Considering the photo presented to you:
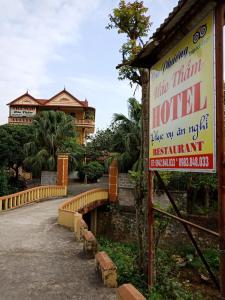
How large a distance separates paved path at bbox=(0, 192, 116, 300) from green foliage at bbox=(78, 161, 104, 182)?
18149 mm

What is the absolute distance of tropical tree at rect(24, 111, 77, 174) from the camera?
23.1m

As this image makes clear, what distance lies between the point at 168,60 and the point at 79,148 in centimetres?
2022

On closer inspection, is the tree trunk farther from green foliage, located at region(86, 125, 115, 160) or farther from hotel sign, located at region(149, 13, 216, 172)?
green foliage, located at region(86, 125, 115, 160)

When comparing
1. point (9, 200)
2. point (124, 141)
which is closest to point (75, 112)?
point (124, 141)

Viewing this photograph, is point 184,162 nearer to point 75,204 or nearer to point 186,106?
point 186,106

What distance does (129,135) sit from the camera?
18.7m

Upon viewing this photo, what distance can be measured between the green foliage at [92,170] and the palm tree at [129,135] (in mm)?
10673

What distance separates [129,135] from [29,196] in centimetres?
647

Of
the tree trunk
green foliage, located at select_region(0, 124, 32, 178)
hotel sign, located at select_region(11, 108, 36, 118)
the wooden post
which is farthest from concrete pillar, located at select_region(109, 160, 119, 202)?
hotel sign, located at select_region(11, 108, 36, 118)

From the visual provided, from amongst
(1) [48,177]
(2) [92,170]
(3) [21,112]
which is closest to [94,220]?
(1) [48,177]

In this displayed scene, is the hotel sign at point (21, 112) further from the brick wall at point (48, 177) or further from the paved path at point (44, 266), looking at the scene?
the paved path at point (44, 266)

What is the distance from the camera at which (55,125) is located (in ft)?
77.9

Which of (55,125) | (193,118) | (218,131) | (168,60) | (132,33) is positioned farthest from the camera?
(55,125)

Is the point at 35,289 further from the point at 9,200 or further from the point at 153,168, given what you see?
the point at 9,200
